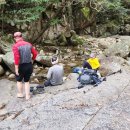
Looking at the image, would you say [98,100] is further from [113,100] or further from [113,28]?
[113,28]

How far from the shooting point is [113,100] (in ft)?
29.2

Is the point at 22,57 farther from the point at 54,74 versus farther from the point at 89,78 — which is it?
the point at 89,78

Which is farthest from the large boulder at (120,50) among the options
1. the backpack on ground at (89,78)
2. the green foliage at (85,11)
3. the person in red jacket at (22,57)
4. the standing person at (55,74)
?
the person in red jacket at (22,57)

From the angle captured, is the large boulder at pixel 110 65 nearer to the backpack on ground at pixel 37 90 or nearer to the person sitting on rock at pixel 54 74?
the person sitting on rock at pixel 54 74

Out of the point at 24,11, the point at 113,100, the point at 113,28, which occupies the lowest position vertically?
the point at 113,28

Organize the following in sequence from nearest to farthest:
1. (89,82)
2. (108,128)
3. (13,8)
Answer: (108,128)
(89,82)
(13,8)

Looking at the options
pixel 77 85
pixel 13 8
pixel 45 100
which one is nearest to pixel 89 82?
pixel 77 85

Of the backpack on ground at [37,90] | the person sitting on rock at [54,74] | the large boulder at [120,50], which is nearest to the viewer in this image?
the backpack on ground at [37,90]

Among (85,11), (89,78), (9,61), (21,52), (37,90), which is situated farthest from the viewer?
(85,11)

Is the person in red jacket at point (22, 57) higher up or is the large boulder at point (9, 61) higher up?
the person in red jacket at point (22, 57)

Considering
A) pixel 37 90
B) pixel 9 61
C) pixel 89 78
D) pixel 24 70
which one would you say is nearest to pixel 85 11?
pixel 9 61

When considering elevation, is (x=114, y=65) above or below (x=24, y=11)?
below

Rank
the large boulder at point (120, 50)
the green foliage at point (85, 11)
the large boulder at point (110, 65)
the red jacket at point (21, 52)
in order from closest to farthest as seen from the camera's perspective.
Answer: the red jacket at point (21, 52)
the large boulder at point (110, 65)
the large boulder at point (120, 50)
the green foliage at point (85, 11)

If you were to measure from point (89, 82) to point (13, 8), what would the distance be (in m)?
8.46
